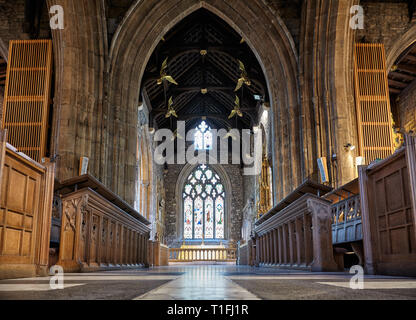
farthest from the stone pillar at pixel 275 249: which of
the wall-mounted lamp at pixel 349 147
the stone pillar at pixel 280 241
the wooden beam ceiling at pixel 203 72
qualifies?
the wooden beam ceiling at pixel 203 72

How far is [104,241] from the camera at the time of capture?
5.71 meters

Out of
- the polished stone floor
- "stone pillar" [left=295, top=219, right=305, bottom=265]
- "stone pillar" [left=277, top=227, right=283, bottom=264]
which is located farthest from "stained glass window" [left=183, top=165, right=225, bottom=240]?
the polished stone floor

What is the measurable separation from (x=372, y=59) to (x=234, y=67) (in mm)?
7019

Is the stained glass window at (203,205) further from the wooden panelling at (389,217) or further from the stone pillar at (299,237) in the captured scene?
the wooden panelling at (389,217)

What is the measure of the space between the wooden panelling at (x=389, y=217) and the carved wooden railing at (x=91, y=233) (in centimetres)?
299

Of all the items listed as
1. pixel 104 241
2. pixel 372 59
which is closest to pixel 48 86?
pixel 104 241

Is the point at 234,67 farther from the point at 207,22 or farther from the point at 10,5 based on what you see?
the point at 10,5

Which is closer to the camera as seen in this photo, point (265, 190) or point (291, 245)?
point (291, 245)

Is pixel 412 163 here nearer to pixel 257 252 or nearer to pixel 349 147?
pixel 349 147

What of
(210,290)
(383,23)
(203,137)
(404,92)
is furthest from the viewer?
(203,137)

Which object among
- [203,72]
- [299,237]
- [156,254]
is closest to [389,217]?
[299,237]

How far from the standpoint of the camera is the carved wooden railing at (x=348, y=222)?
479cm

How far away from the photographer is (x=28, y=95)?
8.84 metres

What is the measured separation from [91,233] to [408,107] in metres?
12.3
